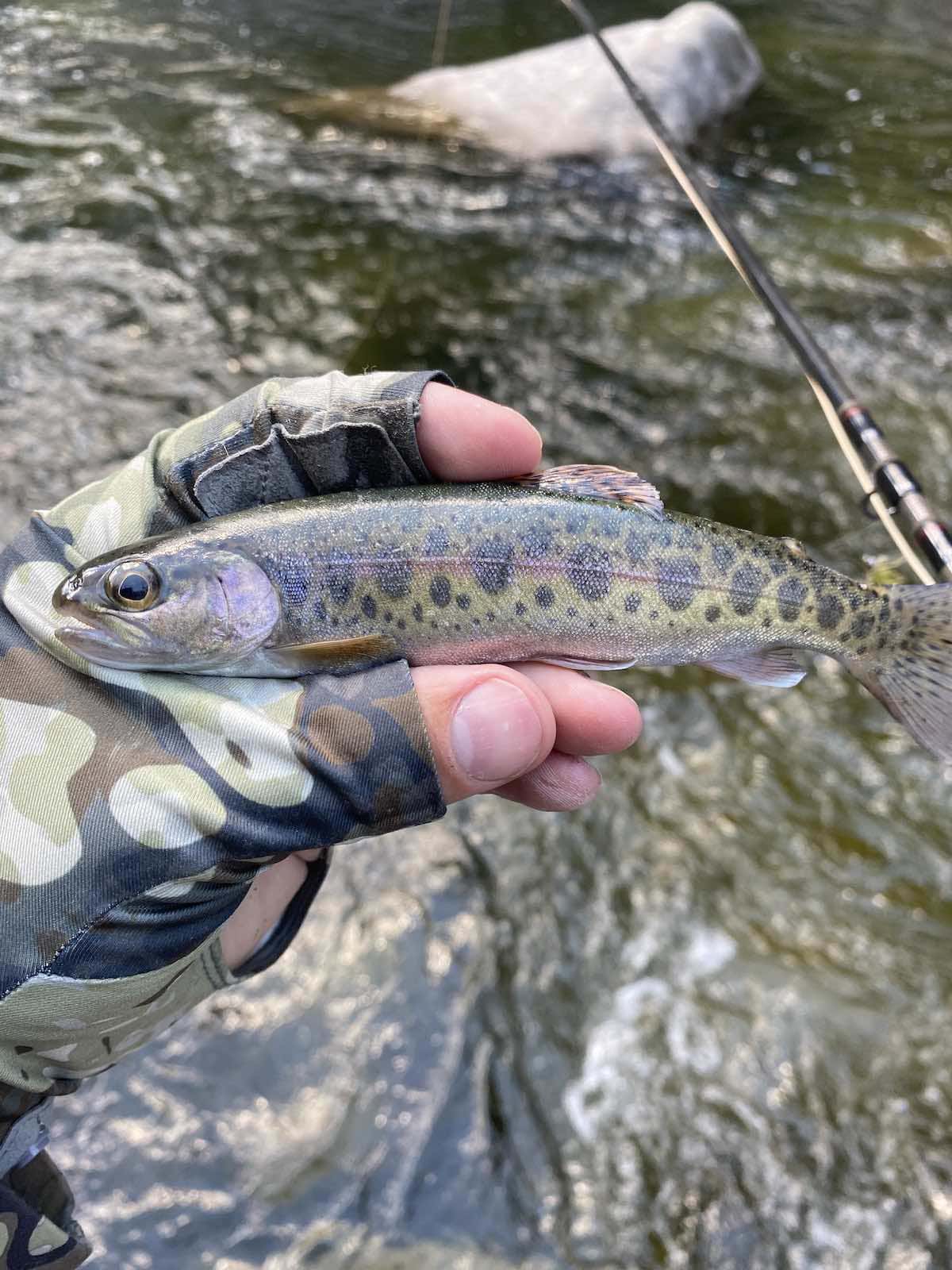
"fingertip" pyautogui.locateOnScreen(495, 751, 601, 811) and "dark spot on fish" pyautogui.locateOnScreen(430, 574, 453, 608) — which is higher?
"dark spot on fish" pyautogui.locateOnScreen(430, 574, 453, 608)

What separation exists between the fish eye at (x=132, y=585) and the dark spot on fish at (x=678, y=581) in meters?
1.36

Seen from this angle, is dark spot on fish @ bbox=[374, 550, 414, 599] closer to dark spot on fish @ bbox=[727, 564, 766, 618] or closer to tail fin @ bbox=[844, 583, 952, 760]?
dark spot on fish @ bbox=[727, 564, 766, 618]

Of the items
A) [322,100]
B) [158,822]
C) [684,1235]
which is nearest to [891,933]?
[684,1235]

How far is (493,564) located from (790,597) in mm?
852

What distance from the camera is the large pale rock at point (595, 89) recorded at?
1138cm

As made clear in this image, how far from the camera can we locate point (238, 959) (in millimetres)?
2803

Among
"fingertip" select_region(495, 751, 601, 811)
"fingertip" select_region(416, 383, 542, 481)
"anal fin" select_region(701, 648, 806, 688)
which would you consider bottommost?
"fingertip" select_region(495, 751, 601, 811)

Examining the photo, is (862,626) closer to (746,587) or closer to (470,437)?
(746,587)

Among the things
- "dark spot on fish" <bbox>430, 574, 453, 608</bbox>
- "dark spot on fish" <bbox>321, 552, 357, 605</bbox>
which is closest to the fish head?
"dark spot on fish" <bbox>321, 552, 357, 605</bbox>

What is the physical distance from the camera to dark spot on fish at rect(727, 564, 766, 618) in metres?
2.63

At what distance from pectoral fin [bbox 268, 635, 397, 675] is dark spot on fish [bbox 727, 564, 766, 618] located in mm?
987

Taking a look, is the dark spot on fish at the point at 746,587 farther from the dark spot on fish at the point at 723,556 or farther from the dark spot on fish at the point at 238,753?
the dark spot on fish at the point at 238,753

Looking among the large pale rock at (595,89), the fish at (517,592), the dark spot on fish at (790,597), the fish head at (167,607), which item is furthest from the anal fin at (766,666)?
the large pale rock at (595,89)

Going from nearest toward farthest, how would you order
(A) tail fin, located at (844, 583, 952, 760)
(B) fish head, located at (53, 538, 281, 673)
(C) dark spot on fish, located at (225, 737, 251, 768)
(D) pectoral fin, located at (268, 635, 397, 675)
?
1. (C) dark spot on fish, located at (225, 737, 251, 768)
2. (B) fish head, located at (53, 538, 281, 673)
3. (D) pectoral fin, located at (268, 635, 397, 675)
4. (A) tail fin, located at (844, 583, 952, 760)
